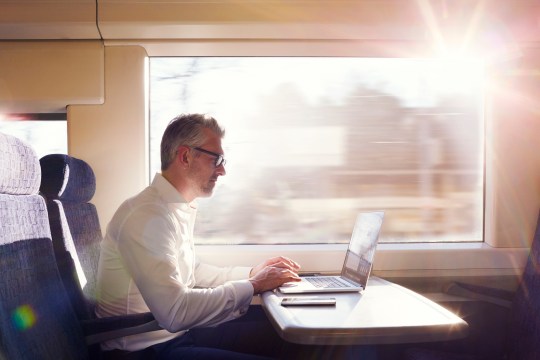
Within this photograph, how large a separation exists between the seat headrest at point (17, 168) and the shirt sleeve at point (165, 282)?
0.35m

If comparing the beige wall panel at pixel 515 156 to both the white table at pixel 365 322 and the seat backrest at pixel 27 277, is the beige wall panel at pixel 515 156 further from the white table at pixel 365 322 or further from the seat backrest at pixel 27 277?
the seat backrest at pixel 27 277

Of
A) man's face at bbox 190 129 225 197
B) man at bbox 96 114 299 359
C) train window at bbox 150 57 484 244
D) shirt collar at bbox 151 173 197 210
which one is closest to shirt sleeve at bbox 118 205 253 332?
man at bbox 96 114 299 359

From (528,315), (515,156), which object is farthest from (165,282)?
(515,156)

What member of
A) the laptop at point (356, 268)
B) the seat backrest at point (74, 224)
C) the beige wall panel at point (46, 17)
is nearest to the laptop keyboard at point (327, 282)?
the laptop at point (356, 268)

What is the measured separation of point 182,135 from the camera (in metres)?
2.03

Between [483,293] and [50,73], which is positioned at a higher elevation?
[50,73]

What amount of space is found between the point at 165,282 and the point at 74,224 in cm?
60

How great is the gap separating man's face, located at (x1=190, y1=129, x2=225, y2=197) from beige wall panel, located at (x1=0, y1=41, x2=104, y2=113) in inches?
30.7

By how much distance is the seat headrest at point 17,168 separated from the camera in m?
1.35

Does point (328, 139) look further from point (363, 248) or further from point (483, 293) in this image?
point (483, 293)

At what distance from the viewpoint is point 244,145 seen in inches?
106

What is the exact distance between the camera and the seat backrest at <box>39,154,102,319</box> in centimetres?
183

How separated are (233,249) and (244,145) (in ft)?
1.64

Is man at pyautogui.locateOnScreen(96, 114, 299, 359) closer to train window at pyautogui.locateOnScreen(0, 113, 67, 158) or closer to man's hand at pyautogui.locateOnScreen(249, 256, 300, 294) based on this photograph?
man's hand at pyautogui.locateOnScreen(249, 256, 300, 294)
